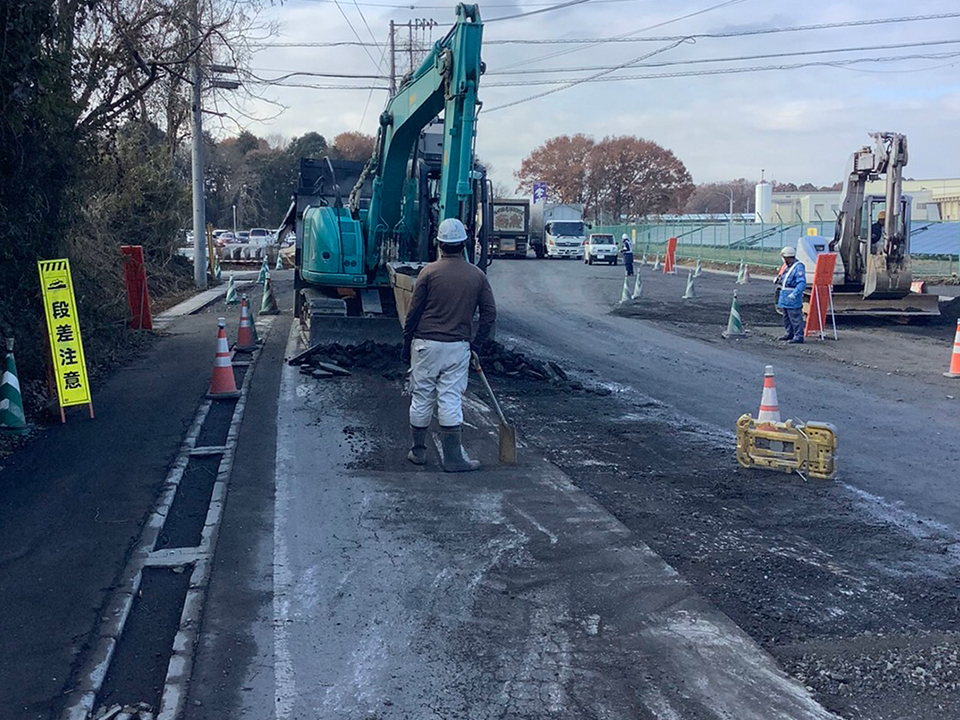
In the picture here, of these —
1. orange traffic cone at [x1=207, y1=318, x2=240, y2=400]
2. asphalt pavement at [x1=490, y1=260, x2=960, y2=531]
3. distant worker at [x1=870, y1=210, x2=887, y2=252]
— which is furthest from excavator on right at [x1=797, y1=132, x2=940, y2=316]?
orange traffic cone at [x1=207, y1=318, x2=240, y2=400]

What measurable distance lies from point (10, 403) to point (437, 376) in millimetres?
4545

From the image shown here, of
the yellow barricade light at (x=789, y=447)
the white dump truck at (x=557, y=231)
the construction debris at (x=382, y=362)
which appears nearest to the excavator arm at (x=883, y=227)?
the construction debris at (x=382, y=362)

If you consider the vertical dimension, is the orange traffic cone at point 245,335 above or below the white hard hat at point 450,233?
below

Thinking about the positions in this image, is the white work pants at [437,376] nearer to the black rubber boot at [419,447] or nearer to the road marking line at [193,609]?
the black rubber boot at [419,447]

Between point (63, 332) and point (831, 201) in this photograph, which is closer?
point (63, 332)

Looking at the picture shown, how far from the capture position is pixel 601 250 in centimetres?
4600

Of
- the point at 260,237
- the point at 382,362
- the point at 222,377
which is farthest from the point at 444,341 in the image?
the point at 260,237

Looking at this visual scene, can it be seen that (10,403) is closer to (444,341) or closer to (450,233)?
(444,341)

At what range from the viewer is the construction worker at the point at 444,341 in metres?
8.13

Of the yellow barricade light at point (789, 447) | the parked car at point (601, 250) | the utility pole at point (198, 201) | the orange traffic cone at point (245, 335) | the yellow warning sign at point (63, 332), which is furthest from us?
the parked car at point (601, 250)

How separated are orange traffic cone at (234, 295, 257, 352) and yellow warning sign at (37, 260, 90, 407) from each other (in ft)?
17.5

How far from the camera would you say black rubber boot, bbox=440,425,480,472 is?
8.10 metres

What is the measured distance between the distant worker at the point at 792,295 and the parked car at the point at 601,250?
2856 centimetres

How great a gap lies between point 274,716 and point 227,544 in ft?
7.71
